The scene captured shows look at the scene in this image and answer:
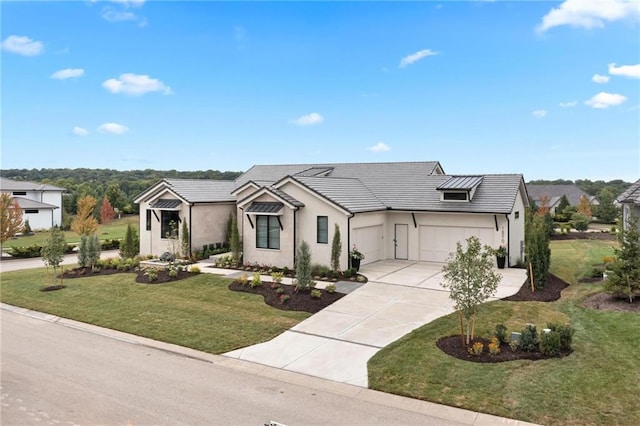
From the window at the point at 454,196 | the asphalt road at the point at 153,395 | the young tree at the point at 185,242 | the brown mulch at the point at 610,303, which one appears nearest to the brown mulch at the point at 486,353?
the asphalt road at the point at 153,395

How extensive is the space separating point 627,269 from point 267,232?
576 inches

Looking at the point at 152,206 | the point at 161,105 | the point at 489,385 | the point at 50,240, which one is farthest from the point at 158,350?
the point at 161,105

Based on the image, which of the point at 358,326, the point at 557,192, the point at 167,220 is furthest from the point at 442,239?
the point at 557,192

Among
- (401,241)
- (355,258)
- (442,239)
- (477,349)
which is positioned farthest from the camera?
(401,241)

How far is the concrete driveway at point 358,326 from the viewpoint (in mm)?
10312

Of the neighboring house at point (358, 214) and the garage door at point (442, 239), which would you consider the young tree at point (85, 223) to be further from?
→ the garage door at point (442, 239)

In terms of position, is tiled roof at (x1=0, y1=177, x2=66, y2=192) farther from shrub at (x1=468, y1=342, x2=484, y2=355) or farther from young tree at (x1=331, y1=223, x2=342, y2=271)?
shrub at (x1=468, y1=342, x2=484, y2=355)

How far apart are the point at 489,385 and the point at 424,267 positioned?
12695 mm

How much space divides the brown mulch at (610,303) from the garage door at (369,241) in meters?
9.54

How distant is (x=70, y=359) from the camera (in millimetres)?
10844

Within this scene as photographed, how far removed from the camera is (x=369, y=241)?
21922 millimetres

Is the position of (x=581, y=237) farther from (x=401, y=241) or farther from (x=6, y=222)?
(x=6, y=222)

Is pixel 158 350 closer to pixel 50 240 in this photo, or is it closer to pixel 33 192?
pixel 50 240

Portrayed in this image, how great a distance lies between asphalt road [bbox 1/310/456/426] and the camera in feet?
24.8
